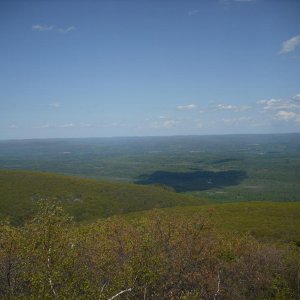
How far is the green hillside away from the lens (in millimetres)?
125812

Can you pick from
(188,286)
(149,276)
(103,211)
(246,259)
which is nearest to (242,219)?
(103,211)

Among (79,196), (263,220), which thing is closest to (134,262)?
(263,220)

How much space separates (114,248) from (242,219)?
7717cm

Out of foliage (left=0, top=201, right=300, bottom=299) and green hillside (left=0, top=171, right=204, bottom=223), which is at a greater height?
foliage (left=0, top=201, right=300, bottom=299)

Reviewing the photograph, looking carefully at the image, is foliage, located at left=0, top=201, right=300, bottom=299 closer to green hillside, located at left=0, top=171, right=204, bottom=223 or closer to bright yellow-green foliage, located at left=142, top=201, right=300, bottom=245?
bright yellow-green foliage, located at left=142, top=201, right=300, bottom=245

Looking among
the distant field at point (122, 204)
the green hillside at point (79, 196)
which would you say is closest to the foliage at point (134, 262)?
the distant field at point (122, 204)

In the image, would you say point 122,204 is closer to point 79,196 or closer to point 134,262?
point 79,196

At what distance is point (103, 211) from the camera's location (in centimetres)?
13112

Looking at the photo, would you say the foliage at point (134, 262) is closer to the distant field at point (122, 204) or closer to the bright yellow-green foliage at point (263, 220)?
the bright yellow-green foliage at point (263, 220)

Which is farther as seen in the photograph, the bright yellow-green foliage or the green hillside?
the green hillside

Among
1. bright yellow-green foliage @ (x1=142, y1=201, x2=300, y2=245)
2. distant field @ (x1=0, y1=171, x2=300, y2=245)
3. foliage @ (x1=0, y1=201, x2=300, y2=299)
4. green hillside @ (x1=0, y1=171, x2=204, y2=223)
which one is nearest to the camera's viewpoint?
foliage @ (x1=0, y1=201, x2=300, y2=299)

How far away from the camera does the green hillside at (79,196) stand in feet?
413

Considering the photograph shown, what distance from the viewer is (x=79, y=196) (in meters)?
141

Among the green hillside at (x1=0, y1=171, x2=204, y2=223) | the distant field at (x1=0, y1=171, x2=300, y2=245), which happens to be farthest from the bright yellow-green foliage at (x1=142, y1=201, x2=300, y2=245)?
the green hillside at (x1=0, y1=171, x2=204, y2=223)
